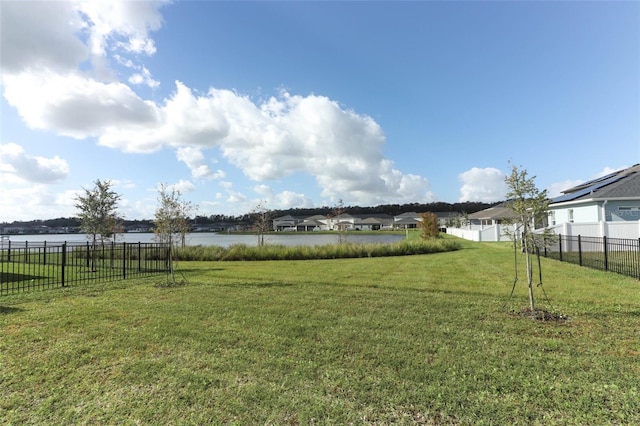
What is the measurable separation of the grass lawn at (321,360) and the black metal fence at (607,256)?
397 centimetres

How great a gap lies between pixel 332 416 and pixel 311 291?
18.3ft

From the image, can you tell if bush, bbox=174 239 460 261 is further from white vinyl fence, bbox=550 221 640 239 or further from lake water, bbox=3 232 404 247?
white vinyl fence, bbox=550 221 640 239

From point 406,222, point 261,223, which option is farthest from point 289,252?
point 406,222

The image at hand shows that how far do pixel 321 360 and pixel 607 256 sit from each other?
42.2 feet

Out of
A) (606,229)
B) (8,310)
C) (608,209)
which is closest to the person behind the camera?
(8,310)

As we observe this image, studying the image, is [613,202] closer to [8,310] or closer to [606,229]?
[606,229]

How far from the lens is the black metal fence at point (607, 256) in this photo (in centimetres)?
1070

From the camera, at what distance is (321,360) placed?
13.6ft

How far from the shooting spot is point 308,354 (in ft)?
14.3

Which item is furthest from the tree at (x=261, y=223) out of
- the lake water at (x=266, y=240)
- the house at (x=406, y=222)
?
the house at (x=406, y=222)

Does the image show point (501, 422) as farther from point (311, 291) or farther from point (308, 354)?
point (311, 291)

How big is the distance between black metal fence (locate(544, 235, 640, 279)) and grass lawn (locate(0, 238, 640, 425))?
3.97 metres

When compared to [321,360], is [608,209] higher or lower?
higher

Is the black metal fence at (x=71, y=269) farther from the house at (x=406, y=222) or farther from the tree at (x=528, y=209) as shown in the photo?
the house at (x=406, y=222)
